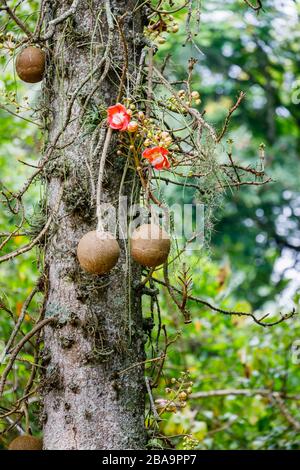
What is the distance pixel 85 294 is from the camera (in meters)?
1.89

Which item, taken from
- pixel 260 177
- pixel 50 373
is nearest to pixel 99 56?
pixel 260 177

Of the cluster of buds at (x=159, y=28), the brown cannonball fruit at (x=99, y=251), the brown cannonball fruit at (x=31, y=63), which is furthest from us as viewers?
A: the cluster of buds at (x=159, y=28)

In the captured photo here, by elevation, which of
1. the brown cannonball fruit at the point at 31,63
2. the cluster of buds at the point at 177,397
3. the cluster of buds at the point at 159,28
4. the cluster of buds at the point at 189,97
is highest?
the cluster of buds at the point at 159,28

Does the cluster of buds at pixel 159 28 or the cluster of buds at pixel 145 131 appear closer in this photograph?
the cluster of buds at pixel 145 131

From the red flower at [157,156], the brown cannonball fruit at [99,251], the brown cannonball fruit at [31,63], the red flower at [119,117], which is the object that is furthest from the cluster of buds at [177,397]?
the brown cannonball fruit at [31,63]

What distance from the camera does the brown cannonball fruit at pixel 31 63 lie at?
2061 millimetres

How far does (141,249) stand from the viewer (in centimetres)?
171

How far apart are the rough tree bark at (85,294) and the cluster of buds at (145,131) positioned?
0.36 ft

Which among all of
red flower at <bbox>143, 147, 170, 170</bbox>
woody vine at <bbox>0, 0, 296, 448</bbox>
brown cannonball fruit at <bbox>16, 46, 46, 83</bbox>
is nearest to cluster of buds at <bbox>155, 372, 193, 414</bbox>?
woody vine at <bbox>0, 0, 296, 448</bbox>

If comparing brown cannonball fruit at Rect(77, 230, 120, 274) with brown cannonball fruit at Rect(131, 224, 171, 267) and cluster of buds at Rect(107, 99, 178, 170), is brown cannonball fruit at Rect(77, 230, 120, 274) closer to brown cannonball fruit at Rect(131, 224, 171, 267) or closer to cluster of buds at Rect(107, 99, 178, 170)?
brown cannonball fruit at Rect(131, 224, 171, 267)

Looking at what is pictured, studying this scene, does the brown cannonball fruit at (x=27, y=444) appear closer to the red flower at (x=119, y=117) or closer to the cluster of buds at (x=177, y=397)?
the cluster of buds at (x=177, y=397)

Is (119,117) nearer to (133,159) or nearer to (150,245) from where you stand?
(133,159)

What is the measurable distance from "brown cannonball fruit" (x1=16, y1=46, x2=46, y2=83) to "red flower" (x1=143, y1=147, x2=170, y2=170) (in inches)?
19.4

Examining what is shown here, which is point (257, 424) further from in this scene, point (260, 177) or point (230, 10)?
point (230, 10)
